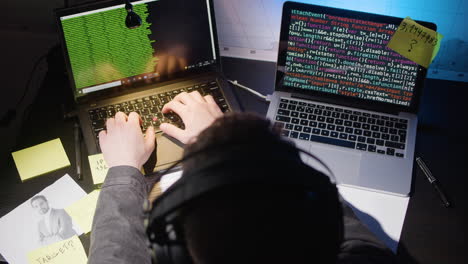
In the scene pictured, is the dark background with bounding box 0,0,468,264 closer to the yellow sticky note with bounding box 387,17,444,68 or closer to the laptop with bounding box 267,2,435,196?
the laptop with bounding box 267,2,435,196

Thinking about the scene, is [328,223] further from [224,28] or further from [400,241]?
[224,28]

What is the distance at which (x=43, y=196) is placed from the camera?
3.54ft

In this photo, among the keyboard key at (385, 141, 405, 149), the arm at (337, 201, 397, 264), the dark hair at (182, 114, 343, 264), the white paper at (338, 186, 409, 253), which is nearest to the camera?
Result: the dark hair at (182, 114, 343, 264)

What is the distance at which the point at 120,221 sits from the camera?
90 centimetres

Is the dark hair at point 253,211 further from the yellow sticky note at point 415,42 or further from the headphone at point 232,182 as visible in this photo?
the yellow sticky note at point 415,42

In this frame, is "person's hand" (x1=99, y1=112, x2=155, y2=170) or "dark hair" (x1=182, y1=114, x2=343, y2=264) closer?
"dark hair" (x1=182, y1=114, x2=343, y2=264)

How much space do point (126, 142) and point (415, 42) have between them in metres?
0.74

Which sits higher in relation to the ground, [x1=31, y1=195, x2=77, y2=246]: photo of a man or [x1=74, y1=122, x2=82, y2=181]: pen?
[x1=74, y1=122, x2=82, y2=181]: pen

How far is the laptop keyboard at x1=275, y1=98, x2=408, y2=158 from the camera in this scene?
110cm

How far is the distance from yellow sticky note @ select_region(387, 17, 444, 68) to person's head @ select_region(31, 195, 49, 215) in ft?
3.09

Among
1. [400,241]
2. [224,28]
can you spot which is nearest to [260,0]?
[224,28]

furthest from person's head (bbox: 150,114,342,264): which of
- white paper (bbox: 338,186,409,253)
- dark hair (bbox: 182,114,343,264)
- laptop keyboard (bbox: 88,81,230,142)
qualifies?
laptop keyboard (bbox: 88,81,230,142)

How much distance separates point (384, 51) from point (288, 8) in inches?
10.5

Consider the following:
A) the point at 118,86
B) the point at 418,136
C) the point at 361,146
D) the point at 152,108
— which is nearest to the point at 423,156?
the point at 418,136
